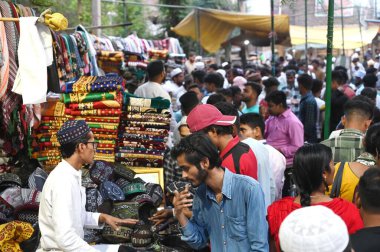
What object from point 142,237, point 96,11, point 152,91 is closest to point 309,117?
point 152,91

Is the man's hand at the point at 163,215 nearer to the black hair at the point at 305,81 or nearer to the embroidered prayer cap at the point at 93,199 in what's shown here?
the embroidered prayer cap at the point at 93,199

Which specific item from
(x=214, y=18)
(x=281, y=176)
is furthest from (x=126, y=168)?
(x=214, y=18)

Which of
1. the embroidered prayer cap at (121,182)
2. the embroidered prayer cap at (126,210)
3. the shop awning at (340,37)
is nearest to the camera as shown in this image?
the embroidered prayer cap at (126,210)

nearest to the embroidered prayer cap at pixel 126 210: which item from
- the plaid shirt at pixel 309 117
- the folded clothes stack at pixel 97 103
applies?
the folded clothes stack at pixel 97 103

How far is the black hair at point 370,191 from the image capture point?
3105 mm

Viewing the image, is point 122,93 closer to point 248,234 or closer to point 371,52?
point 248,234

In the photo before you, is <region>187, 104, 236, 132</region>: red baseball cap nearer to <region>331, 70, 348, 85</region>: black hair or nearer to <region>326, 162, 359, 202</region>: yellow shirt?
<region>326, 162, 359, 202</region>: yellow shirt

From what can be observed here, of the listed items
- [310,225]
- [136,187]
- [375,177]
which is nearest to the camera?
[310,225]

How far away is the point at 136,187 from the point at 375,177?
2.86 metres

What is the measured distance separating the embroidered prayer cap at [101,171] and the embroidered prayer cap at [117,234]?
637mm

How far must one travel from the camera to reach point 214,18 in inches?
717

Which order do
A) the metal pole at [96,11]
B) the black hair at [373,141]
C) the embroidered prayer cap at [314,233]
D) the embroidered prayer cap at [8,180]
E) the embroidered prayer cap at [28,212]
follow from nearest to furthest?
the embroidered prayer cap at [314,233] → the black hair at [373,141] → the embroidered prayer cap at [28,212] → the embroidered prayer cap at [8,180] → the metal pole at [96,11]

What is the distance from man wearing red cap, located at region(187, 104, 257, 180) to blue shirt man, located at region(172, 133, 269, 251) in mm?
677

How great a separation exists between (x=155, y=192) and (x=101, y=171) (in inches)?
20.7
